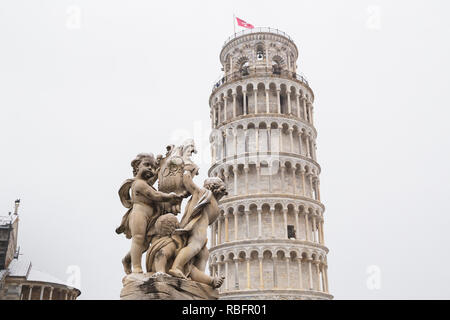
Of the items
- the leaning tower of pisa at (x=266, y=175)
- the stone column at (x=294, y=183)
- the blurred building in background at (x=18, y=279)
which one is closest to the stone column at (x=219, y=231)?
the leaning tower of pisa at (x=266, y=175)

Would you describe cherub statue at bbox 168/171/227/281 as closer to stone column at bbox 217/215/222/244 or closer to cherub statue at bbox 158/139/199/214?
cherub statue at bbox 158/139/199/214

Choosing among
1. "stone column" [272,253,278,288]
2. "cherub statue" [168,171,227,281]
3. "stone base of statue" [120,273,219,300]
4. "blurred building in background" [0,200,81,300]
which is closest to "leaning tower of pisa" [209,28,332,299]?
"stone column" [272,253,278,288]

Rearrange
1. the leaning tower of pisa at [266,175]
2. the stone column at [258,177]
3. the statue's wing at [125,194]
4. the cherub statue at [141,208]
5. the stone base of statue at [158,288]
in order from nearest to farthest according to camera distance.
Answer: the stone base of statue at [158,288] → the cherub statue at [141,208] → the statue's wing at [125,194] → the leaning tower of pisa at [266,175] → the stone column at [258,177]

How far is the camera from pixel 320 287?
39.9 meters

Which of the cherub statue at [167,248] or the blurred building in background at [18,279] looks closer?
the cherub statue at [167,248]

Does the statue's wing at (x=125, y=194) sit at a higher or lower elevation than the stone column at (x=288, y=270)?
lower

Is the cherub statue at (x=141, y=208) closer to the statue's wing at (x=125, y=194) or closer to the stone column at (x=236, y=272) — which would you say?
the statue's wing at (x=125, y=194)

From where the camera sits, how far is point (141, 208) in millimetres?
6105

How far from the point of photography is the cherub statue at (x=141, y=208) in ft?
19.8

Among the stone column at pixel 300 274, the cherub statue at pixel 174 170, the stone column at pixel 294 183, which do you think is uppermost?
the stone column at pixel 294 183

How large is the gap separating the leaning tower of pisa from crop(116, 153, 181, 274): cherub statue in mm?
31727
